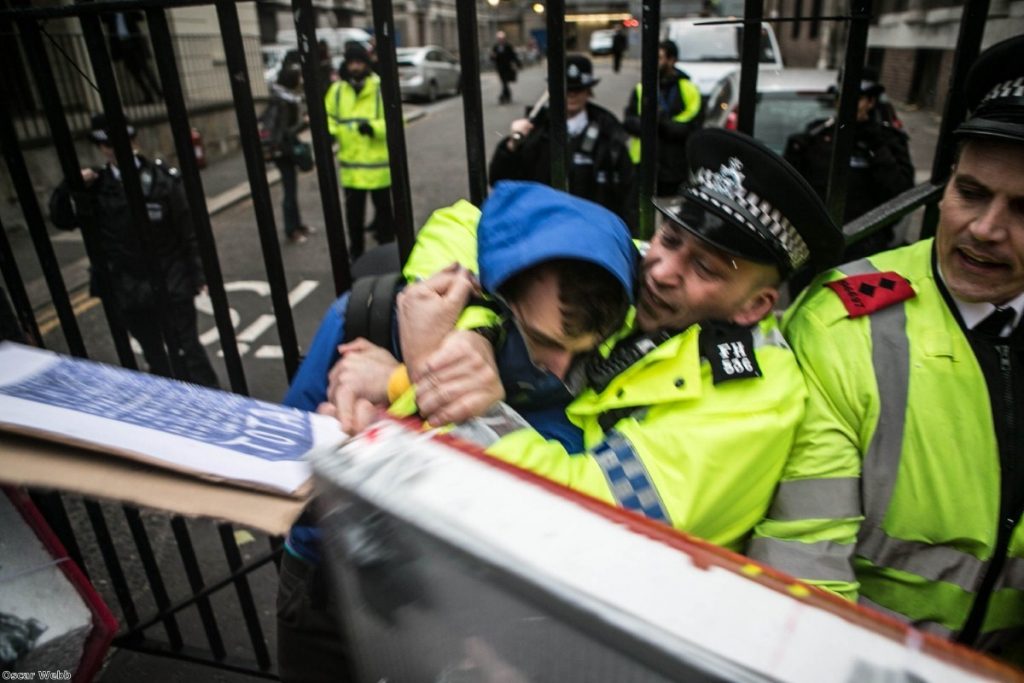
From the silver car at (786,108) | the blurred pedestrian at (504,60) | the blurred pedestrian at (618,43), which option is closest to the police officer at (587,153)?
the silver car at (786,108)

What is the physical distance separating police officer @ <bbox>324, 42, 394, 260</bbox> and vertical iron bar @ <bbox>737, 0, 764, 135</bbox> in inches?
205

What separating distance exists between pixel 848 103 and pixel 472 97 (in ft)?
2.69

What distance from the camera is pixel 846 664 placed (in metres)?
0.49

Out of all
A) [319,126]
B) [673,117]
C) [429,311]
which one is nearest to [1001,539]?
[429,311]

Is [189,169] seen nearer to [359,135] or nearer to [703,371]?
[703,371]

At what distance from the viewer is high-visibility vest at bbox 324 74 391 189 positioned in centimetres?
656

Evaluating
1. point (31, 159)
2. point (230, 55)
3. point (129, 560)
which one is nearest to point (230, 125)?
point (31, 159)

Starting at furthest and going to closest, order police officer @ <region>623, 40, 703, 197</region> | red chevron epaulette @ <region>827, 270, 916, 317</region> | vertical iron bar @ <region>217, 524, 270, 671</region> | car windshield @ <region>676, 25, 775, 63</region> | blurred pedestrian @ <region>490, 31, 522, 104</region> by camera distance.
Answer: blurred pedestrian @ <region>490, 31, 522, 104</region> < car windshield @ <region>676, 25, 775, 63</region> < police officer @ <region>623, 40, 703, 197</region> < vertical iron bar @ <region>217, 524, 270, 671</region> < red chevron epaulette @ <region>827, 270, 916, 317</region>

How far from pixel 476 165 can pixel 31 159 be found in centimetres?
897

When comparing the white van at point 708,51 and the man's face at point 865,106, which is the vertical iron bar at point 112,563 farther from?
the white van at point 708,51

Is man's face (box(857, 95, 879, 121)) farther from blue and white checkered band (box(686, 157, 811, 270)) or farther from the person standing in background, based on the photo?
the person standing in background

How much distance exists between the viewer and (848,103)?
1.47 m

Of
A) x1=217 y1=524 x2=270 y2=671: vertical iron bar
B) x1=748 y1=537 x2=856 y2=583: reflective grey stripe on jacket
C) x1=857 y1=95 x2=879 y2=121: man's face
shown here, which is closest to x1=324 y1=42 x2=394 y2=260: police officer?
x1=857 y1=95 x2=879 y2=121: man's face

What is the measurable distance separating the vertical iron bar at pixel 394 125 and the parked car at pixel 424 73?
18150 mm
